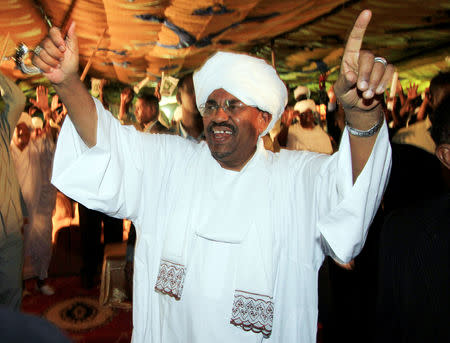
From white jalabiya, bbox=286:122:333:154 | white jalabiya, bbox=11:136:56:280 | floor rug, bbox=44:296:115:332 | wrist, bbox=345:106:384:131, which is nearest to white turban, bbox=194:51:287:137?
wrist, bbox=345:106:384:131

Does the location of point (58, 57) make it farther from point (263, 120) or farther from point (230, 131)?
point (263, 120)

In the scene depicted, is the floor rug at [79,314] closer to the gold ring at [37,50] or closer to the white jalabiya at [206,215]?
the white jalabiya at [206,215]

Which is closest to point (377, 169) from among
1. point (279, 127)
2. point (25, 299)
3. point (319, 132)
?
point (319, 132)

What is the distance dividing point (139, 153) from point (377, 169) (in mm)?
1124

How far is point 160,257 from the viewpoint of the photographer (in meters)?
1.80

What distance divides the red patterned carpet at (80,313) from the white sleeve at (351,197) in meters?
3.06

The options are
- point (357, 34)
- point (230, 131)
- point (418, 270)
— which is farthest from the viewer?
point (230, 131)

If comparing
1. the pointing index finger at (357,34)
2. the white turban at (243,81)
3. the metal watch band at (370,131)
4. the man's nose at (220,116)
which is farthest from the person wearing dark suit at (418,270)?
the man's nose at (220,116)

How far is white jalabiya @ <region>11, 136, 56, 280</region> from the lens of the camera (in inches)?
193

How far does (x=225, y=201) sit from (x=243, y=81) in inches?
26.1

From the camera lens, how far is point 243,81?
6.49ft

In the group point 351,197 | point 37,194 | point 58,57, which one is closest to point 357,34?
point 351,197

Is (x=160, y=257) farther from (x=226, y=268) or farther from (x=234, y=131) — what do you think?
(x=234, y=131)

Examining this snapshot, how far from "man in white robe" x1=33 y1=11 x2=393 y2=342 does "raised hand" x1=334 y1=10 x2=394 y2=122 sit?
0.03 m
